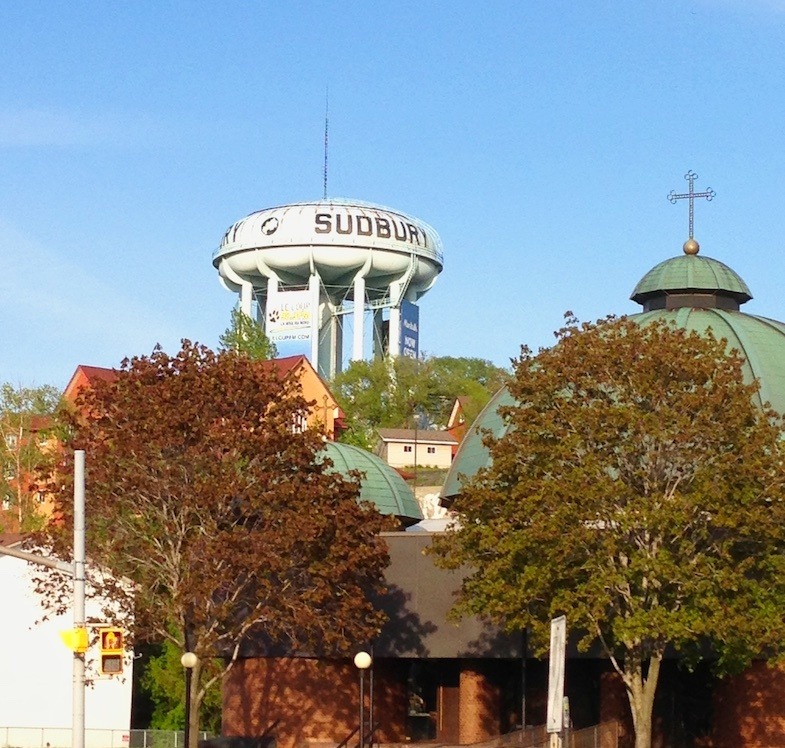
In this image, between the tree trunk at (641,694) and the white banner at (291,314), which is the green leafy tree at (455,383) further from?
the tree trunk at (641,694)

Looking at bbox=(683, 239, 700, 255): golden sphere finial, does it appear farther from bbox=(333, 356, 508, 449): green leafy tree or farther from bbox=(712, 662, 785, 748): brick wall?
bbox=(333, 356, 508, 449): green leafy tree

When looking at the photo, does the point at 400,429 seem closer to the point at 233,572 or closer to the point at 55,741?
the point at 55,741

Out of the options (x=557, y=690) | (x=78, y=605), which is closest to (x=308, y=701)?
(x=78, y=605)

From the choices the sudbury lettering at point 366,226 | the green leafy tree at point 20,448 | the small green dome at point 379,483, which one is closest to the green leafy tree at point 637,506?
the small green dome at point 379,483

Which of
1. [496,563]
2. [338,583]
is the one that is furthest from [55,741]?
[496,563]

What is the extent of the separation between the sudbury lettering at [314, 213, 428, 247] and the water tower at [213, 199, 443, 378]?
9 centimetres

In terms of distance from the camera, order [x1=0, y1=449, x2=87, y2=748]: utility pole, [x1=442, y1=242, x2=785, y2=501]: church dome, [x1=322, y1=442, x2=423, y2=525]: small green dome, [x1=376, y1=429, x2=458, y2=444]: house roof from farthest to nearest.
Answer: [x1=376, y1=429, x2=458, y2=444]: house roof < [x1=322, y1=442, x2=423, y2=525]: small green dome < [x1=442, y1=242, x2=785, y2=501]: church dome < [x1=0, y1=449, x2=87, y2=748]: utility pole

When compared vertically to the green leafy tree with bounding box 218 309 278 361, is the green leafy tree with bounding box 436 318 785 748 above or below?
below

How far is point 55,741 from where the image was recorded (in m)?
61.6

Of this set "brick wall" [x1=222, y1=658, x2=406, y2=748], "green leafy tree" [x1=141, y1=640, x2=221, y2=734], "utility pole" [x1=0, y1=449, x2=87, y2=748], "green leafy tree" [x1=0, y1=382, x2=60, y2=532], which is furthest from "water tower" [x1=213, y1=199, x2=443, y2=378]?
"utility pole" [x1=0, y1=449, x2=87, y2=748]

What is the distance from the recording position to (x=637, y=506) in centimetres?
3856

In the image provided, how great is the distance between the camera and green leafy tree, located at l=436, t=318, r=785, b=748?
38312 millimetres

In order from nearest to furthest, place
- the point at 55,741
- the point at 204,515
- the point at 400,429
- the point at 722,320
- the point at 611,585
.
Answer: the point at 611,585 → the point at 204,515 → the point at 722,320 → the point at 55,741 → the point at 400,429

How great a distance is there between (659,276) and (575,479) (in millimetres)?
21033
